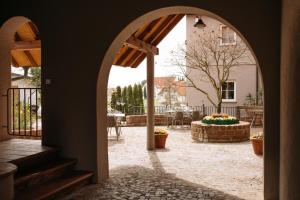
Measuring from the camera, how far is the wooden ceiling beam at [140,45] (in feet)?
24.9

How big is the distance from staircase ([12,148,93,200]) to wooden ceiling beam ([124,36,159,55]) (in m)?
3.34

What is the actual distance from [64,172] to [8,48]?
287cm

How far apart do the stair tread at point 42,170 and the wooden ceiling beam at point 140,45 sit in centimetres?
338

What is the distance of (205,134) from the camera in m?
10.5

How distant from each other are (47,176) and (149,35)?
504 centimetres

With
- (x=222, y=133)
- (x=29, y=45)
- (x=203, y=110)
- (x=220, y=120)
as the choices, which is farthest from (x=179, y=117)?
(x=29, y=45)

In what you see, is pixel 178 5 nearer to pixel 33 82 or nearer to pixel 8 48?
pixel 8 48

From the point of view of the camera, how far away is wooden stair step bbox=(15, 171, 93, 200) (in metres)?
4.08

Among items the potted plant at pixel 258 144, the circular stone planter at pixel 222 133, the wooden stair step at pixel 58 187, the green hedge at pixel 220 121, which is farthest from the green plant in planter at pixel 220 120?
the wooden stair step at pixel 58 187

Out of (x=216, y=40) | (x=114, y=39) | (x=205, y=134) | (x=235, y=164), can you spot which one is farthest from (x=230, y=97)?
(x=114, y=39)

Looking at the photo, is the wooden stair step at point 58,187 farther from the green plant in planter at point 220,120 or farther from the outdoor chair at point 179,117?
the outdoor chair at point 179,117

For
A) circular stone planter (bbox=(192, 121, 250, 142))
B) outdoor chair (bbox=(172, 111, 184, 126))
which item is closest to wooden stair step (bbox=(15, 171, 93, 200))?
circular stone planter (bbox=(192, 121, 250, 142))

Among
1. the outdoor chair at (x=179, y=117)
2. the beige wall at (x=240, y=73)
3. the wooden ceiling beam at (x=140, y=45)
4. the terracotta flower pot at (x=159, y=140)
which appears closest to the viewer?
the wooden ceiling beam at (x=140, y=45)

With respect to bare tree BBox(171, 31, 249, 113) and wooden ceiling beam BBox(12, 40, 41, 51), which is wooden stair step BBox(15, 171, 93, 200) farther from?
bare tree BBox(171, 31, 249, 113)
